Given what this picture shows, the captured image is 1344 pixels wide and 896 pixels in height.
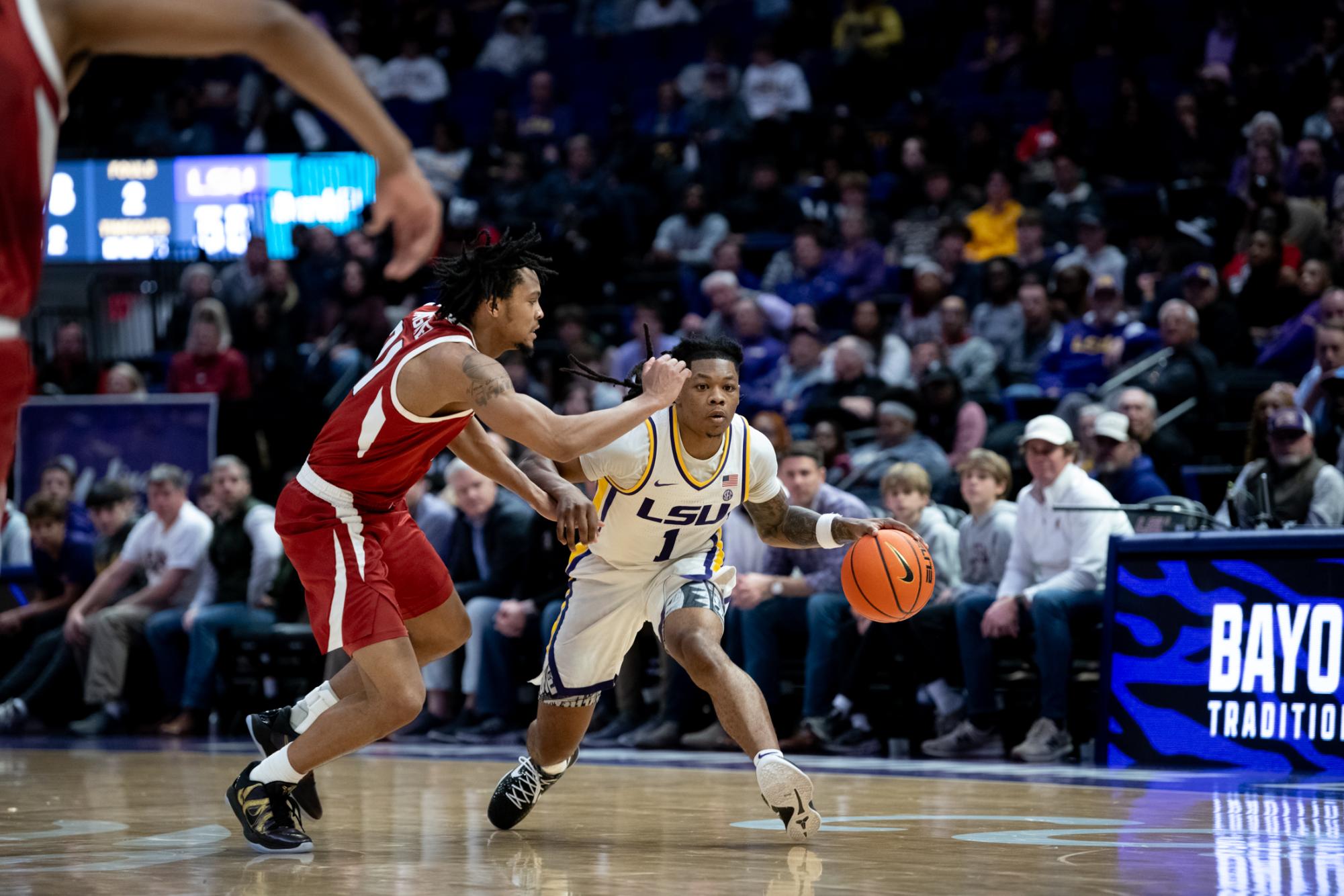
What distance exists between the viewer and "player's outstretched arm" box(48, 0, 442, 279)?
282 centimetres

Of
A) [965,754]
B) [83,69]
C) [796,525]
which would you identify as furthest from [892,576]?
[83,69]

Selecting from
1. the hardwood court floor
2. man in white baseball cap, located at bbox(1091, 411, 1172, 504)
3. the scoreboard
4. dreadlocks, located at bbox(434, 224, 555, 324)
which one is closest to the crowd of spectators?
man in white baseball cap, located at bbox(1091, 411, 1172, 504)

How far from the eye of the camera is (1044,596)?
859cm

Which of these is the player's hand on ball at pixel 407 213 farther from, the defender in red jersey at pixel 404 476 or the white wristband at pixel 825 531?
the white wristband at pixel 825 531

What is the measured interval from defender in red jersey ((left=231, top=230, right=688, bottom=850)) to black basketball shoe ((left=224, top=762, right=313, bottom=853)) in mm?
16

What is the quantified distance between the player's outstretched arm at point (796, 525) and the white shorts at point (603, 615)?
218mm

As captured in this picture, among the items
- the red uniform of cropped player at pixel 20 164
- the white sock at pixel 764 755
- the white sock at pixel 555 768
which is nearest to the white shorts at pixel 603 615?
the white sock at pixel 555 768

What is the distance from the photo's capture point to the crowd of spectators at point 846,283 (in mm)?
9336

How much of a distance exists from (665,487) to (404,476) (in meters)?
0.91

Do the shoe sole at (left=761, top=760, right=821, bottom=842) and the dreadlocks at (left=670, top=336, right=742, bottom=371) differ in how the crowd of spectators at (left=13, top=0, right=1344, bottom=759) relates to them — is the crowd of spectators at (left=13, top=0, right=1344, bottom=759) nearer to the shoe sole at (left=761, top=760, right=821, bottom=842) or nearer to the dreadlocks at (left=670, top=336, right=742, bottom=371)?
the dreadlocks at (left=670, top=336, right=742, bottom=371)

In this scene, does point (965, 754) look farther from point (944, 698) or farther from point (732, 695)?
point (732, 695)

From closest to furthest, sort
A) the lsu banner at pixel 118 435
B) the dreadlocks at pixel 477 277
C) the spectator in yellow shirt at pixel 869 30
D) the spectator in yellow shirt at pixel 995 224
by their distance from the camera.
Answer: the dreadlocks at pixel 477 277
the lsu banner at pixel 118 435
the spectator in yellow shirt at pixel 995 224
the spectator in yellow shirt at pixel 869 30

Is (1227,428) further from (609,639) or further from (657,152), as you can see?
(657,152)

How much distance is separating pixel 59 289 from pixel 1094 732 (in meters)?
12.2
